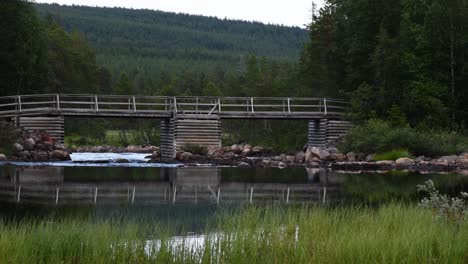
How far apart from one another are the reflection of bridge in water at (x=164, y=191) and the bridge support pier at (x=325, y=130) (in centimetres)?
1463

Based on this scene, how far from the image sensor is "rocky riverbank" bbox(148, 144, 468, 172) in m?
40.0

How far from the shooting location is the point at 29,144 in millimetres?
44688

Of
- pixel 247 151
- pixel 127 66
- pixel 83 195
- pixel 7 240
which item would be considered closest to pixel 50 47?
pixel 247 151

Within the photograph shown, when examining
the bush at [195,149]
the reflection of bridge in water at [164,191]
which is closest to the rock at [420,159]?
the reflection of bridge in water at [164,191]

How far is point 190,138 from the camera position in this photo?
4700 cm

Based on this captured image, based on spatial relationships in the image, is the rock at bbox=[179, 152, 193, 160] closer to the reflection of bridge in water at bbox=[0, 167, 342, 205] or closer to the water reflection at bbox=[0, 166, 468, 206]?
the water reflection at bbox=[0, 166, 468, 206]

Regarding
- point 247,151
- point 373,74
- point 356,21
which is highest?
point 356,21

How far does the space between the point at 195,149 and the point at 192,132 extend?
103 centimetres

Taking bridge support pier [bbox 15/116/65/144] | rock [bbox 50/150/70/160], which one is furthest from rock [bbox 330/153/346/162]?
bridge support pier [bbox 15/116/65/144]

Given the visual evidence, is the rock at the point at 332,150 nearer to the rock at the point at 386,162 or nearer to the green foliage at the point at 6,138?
the rock at the point at 386,162

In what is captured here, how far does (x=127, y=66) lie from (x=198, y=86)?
58260 millimetres

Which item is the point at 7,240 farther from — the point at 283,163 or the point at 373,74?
the point at 373,74

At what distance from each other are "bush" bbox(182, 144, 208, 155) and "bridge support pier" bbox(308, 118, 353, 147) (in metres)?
7.26

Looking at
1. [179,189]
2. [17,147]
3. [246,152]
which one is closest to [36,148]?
[17,147]
